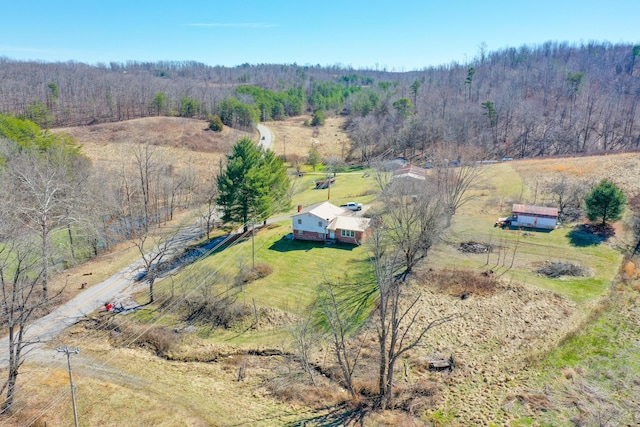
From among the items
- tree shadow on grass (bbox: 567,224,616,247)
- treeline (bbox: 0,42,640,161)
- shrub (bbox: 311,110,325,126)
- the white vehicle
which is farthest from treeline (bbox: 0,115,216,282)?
shrub (bbox: 311,110,325,126)

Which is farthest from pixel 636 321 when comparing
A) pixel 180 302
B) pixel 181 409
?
pixel 180 302

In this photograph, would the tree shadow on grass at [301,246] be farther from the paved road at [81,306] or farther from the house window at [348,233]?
the paved road at [81,306]

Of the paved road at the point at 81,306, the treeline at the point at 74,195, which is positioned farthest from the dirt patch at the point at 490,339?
the treeline at the point at 74,195

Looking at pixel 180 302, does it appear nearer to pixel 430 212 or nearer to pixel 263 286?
pixel 263 286

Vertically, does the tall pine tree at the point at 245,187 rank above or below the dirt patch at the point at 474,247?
above

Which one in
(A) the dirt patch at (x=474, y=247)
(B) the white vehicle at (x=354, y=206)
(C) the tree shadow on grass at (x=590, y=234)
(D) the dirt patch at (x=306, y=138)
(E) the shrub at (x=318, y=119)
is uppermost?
(E) the shrub at (x=318, y=119)
